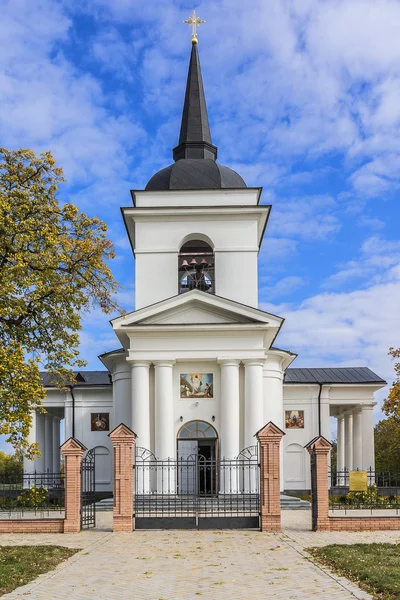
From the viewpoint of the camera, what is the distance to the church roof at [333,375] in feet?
112

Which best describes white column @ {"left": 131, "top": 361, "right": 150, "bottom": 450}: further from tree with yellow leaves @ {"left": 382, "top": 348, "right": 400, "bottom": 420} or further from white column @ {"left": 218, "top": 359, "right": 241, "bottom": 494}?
tree with yellow leaves @ {"left": 382, "top": 348, "right": 400, "bottom": 420}

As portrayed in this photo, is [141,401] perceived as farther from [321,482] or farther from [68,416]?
[321,482]

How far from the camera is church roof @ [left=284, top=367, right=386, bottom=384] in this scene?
34000 millimetres

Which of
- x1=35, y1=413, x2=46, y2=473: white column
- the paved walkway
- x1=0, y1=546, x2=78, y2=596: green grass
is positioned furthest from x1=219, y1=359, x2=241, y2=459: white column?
x1=35, y1=413, x2=46, y2=473: white column

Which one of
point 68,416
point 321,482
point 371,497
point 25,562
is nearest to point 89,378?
point 68,416

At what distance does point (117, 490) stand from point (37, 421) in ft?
62.0

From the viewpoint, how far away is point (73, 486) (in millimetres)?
17688

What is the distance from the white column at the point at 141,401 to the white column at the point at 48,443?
11276mm

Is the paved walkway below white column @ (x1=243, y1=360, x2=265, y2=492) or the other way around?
below

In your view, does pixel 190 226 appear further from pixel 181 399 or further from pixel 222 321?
pixel 181 399

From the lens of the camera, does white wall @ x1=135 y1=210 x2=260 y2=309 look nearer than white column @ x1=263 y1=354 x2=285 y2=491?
No

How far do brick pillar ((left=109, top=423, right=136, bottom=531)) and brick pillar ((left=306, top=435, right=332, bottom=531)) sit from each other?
4.32 m

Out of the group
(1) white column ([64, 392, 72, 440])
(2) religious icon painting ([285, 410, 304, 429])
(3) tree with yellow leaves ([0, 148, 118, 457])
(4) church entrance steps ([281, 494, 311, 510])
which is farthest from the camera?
(1) white column ([64, 392, 72, 440])

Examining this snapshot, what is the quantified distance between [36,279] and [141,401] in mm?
9488
